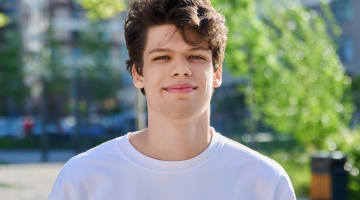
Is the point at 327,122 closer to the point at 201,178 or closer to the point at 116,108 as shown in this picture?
the point at 201,178

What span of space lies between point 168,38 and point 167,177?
616mm

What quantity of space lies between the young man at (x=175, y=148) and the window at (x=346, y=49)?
33.1m

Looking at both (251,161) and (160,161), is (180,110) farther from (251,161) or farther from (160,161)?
(251,161)

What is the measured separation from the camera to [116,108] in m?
19.9

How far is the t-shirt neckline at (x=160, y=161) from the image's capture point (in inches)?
79.7

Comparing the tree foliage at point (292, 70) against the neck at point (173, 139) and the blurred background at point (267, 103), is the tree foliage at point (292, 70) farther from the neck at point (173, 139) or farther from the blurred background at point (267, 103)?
the neck at point (173, 139)

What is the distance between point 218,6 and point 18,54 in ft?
73.4

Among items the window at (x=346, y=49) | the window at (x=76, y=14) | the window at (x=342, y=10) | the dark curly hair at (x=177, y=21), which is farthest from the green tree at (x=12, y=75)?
the dark curly hair at (x=177, y=21)

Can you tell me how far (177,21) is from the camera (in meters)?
1.95

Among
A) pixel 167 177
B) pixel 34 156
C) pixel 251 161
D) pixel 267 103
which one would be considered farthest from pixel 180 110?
pixel 34 156

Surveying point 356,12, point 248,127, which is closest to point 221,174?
point 248,127

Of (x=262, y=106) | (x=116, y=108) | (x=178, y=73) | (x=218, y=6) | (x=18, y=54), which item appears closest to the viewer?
(x=178, y=73)

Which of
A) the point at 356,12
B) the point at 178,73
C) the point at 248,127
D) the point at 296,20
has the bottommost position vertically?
the point at 248,127

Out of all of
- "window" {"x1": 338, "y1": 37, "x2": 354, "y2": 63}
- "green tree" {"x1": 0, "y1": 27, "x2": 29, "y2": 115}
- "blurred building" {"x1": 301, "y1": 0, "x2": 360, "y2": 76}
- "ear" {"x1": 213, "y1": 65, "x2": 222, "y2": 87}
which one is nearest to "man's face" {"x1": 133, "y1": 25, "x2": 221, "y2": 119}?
"ear" {"x1": 213, "y1": 65, "x2": 222, "y2": 87}
